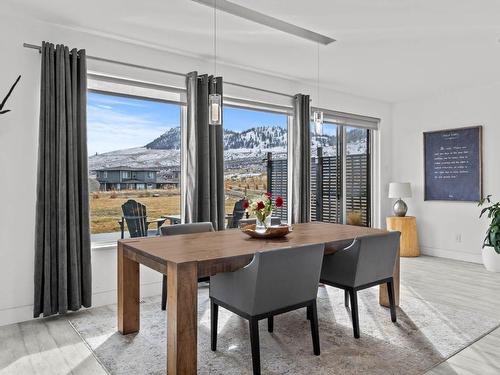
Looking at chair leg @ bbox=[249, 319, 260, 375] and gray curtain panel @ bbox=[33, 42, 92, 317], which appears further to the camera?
gray curtain panel @ bbox=[33, 42, 92, 317]

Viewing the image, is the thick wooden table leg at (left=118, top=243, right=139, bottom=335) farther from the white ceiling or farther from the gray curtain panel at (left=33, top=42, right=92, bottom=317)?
the white ceiling

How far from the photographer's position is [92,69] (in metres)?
3.62

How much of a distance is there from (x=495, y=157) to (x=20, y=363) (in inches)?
228

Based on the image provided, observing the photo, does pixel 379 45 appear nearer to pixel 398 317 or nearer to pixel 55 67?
pixel 398 317

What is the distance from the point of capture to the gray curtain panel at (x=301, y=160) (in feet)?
16.4

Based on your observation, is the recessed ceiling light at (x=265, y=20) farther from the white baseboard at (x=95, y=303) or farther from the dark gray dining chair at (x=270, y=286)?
the white baseboard at (x=95, y=303)

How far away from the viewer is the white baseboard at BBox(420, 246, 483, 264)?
5.52 metres

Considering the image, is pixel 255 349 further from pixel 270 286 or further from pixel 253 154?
pixel 253 154

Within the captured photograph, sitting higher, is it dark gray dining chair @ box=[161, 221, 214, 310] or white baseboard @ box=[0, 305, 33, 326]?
dark gray dining chair @ box=[161, 221, 214, 310]

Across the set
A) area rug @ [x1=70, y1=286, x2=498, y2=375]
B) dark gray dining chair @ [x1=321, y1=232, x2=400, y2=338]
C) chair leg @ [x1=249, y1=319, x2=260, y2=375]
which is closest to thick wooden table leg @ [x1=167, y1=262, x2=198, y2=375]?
area rug @ [x1=70, y1=286, x2=498, y2=375]

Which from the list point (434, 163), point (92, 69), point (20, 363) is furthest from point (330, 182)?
point (20, 363)

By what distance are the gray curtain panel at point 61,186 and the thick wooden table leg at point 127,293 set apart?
0.62 m

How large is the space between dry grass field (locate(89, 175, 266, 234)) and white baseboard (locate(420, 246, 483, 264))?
3172 mm

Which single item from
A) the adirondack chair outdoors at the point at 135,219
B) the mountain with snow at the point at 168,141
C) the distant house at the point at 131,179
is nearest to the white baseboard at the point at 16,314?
the adirondack chair outdoors at the point at 135,219
